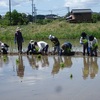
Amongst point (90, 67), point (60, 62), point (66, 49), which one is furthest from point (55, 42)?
point (90, 67)

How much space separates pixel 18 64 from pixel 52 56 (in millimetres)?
3371

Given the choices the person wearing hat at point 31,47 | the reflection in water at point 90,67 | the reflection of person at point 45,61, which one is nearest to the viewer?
the reflection in water at point 90,67

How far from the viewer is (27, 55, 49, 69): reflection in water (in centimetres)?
1694

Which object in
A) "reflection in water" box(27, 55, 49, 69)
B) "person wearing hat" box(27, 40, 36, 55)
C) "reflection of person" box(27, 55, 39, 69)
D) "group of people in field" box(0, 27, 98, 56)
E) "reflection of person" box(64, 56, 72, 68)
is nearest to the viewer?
"reflection of person" box(27, 55, 39, 69)

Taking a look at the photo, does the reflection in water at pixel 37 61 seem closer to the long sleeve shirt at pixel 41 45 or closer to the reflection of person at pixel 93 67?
the long sleeve shirt at pixel 41 45

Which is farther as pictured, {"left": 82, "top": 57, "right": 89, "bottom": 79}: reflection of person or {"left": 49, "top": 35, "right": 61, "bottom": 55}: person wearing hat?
{"left": 49, "top": 35, "right": 61, "bottom": 55}: person wearing hat

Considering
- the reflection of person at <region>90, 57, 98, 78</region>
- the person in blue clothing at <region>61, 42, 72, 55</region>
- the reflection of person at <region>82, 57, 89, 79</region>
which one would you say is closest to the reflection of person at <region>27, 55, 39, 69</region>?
the person in blue clothing at <region>61, 42, 72, 55</region>

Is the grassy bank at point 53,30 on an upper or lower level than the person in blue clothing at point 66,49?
upper

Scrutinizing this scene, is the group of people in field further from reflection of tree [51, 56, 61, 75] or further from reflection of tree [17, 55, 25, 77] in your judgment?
reflection of tree [17, 55, 25, 77]

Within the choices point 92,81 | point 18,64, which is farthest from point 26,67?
point 92,81

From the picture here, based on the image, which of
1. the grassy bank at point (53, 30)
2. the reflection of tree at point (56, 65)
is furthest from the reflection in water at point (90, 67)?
the grassy bank at point (53, 30)

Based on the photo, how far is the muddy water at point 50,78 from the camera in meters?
10.3

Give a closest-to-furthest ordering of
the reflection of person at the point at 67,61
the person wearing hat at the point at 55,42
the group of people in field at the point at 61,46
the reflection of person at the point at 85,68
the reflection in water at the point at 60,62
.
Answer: the reflection of person at the point at 85,68, the reflection in water at the point at 60,62, the reflection of person at the point at 67,61, the group of people in field at the point at 61,46, the person wearing hat at the point at 55,42

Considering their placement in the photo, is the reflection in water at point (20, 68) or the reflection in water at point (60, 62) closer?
the reflection in water at point (20, 68)
